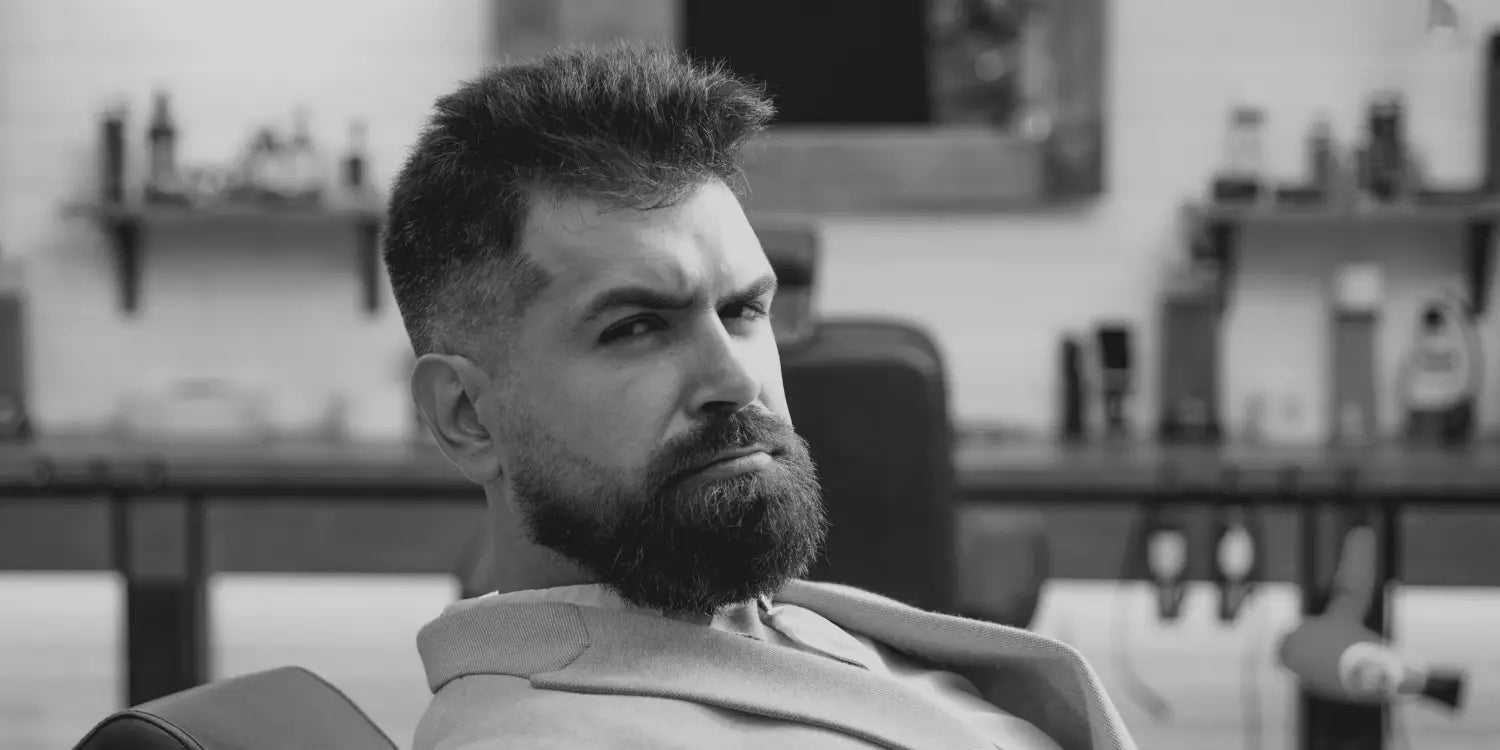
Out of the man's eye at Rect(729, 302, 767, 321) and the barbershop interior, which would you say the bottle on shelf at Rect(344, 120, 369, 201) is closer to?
the barbershop interior

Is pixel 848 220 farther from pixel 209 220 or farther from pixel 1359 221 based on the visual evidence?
pixel 209 220

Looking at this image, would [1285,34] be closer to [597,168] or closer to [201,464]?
[201,464]

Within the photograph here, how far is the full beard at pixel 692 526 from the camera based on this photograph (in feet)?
3.32

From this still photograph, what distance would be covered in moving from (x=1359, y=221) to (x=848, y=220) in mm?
1094

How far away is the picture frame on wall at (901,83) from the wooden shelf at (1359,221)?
0.87 feet

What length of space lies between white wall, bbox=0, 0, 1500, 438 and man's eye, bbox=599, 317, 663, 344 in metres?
2.54

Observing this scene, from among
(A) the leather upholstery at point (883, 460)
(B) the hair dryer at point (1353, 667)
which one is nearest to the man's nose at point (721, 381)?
(A) the leather upholstery at point (883, 460)

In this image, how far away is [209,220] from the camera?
141 inches

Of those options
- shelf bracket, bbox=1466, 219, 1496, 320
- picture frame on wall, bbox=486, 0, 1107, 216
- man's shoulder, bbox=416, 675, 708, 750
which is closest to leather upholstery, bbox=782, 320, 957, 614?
man's shoulder, bbox=416, 675, 708, 750

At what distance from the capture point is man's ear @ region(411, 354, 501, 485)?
3.65 feet

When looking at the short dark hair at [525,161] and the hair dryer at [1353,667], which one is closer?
the short dark hair at [525,161]

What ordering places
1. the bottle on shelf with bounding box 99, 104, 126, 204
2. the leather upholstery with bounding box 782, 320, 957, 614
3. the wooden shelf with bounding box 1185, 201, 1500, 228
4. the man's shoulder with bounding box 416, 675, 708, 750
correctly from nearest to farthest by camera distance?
the man's shoulder with bounding box 416, 675, 708, 750 < the leather upholstery with bounding box 782, 320, 957, 614 < the wooden shelf with bounding box 1185, 201, 1500, 228 < the bottle on shelf with bounding box 99, 104, 126, 204

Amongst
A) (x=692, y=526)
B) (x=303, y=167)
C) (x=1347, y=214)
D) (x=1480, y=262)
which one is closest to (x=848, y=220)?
(x=1347, y=214)

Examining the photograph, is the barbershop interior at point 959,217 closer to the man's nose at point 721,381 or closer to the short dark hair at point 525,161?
the short dark hair at point 525,161
